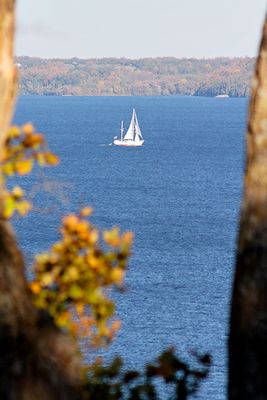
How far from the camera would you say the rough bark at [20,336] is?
304 centimetres

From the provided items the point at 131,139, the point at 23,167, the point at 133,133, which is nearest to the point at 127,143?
the point at 131,139

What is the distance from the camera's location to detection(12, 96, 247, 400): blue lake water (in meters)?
34.6

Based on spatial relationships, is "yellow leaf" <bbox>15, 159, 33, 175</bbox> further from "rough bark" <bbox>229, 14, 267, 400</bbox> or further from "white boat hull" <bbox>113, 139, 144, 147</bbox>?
"white boat hull" <bbox>113, 139, 144, 147</bbox>

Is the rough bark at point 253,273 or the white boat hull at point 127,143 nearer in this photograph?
the rough bark at point 253,273

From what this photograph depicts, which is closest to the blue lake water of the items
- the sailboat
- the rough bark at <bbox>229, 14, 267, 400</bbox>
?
the rough bark at <bbox>229, 14, 267, 400</bbox>

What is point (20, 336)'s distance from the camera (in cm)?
309

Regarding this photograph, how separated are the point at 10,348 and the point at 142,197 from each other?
6789 centimetres

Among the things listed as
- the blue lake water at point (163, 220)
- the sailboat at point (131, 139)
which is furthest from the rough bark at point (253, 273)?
the sailboat at point (131, 139)

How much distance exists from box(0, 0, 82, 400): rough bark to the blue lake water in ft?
1.55

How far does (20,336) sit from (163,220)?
190 feet

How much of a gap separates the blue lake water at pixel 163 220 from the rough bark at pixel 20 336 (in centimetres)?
47

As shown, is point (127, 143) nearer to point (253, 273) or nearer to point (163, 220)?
point (163, 220)

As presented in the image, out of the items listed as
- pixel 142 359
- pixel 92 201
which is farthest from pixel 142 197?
pixel 142 359

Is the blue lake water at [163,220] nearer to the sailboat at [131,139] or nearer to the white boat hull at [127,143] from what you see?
the white boat hull at [127,143]
